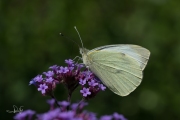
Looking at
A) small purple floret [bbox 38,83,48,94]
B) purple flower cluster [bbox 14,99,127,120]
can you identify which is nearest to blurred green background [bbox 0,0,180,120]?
small purple floret [bbox 38,83,48,94]

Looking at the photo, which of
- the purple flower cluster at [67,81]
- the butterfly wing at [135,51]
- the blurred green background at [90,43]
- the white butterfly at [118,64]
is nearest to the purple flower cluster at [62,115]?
the purple flower cluster at [67,81]

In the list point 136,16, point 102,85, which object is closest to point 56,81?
point 102,85

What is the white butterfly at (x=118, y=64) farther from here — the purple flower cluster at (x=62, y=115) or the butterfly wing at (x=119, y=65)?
the purple flower cluster at (x=62, y=115)

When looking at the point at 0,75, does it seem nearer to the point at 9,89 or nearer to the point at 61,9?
the point at 9,89

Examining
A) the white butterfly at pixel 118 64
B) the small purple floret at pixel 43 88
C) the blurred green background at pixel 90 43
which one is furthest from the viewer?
the blurred green background at pixel 90 43

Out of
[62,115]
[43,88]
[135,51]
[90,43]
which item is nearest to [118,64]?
[135,51]

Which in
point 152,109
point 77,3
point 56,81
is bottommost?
point 152,109
